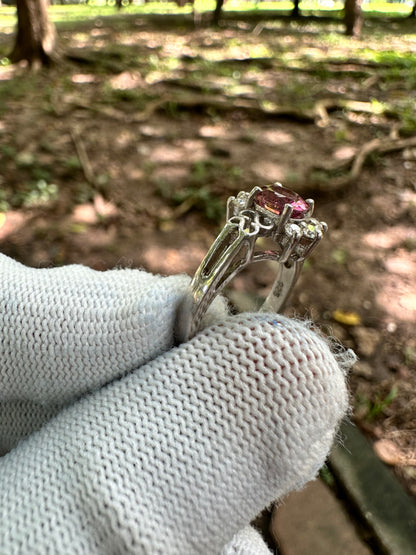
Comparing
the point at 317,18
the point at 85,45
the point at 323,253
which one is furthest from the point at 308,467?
the point at 317,18

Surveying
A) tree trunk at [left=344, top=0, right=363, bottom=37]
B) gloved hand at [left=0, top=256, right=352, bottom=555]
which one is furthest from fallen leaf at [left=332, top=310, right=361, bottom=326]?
tree trunk at [left=344, top=0, right=363, bottom=37]

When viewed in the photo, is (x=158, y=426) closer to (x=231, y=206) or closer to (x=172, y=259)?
(x=231, y=206)

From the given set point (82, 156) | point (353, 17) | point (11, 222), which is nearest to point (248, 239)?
point (11, 222)

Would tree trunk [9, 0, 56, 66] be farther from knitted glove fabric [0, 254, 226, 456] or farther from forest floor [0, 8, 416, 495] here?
knitted glove fabric [0, 254, 226, 456]

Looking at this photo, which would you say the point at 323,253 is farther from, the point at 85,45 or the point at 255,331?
the point at 85,45

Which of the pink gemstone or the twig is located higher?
the pink gemstone
